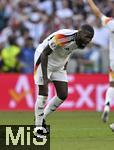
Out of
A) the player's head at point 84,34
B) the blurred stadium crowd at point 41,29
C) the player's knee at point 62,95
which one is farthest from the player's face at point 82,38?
the blurred stadium crowd at point 41,29

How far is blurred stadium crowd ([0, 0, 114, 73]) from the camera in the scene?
1969 cm

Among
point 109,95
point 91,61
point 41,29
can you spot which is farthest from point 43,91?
point 41,29

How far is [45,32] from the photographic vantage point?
20.2m

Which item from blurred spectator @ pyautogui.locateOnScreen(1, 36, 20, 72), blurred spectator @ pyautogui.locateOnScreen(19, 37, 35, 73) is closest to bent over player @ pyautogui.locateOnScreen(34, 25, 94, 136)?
blurred spectator @ pyautogui.locateOnScreen(1, 36, 20, 72)

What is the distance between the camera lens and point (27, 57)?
19.7 m

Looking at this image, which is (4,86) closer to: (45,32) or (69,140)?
(45,32)

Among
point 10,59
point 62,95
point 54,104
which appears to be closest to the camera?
point 62,95

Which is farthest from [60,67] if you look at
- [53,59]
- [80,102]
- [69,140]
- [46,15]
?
[46,15]

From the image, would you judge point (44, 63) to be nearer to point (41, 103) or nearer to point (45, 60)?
point (45, 60)

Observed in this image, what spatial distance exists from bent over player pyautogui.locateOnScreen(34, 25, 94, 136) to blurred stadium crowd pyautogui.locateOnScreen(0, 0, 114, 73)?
816 centimetres

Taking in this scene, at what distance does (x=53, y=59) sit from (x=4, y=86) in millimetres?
7957

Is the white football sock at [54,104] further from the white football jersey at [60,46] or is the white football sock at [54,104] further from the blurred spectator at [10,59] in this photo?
the blurred spectator at [10,59]

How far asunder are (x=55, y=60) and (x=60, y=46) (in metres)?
0.35

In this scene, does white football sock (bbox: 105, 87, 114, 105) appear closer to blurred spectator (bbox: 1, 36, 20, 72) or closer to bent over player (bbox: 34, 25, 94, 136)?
bent over player (bbox: 34, 25, 94, 136)
